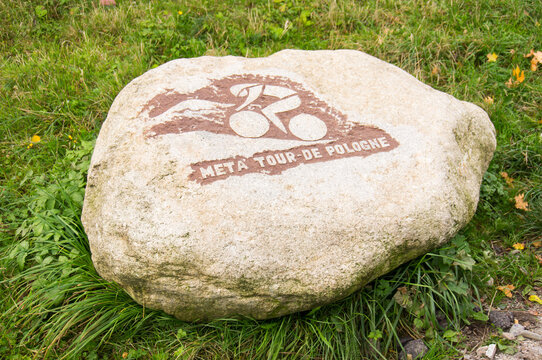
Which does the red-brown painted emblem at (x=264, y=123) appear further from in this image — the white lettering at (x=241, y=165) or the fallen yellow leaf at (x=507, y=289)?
the fallen yellow leaf at (x=507, y=289)

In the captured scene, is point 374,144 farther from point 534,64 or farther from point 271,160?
point 534,64

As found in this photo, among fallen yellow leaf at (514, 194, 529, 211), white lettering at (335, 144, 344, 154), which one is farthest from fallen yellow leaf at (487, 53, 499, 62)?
white lettering at (335, 144, 344, 154)

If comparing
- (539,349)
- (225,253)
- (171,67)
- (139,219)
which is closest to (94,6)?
(171,67)

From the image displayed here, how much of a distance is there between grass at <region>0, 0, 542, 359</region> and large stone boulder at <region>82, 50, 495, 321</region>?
258 mm

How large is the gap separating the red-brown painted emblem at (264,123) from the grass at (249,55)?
800 mm

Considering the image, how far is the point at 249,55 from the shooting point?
459 cm

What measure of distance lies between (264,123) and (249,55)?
6.49ft

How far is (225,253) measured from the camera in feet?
7.29

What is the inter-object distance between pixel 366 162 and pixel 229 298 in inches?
41.3

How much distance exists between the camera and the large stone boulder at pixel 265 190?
89.4 inches

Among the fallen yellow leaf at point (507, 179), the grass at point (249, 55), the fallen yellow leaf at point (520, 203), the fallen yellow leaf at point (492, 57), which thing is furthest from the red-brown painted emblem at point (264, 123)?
the fallen yellow leaf at point (492, 57)

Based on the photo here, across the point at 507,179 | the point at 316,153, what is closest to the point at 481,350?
the point at 316,153

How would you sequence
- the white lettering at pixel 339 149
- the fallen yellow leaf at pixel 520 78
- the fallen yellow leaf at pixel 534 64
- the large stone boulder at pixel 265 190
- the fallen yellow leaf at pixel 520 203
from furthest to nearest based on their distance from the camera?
the fallen yellow leaf at pixel 534 64, the fallen yellow leaf at pixel 520 78, the fallen yellow leaf at pixel 520 203, the white lettering at pixel 339 149, the large stone boulder at pixel 265 190

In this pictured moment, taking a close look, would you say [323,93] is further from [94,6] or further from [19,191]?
[94,6]
